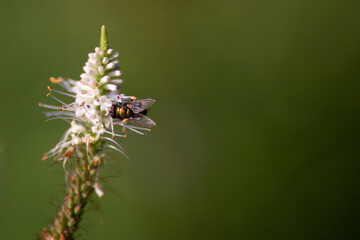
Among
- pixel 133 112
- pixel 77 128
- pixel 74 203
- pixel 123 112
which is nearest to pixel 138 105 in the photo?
pixel 133 112

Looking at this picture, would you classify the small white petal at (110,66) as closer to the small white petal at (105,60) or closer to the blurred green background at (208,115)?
the small white petal at (105,60)

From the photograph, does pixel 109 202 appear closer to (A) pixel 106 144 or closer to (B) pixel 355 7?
(A) pixel 106 144

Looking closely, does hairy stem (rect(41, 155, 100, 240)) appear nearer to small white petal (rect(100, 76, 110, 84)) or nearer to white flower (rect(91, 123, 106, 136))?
white flower (rect(91, 123, 106, 136))

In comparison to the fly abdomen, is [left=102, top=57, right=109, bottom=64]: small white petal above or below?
above

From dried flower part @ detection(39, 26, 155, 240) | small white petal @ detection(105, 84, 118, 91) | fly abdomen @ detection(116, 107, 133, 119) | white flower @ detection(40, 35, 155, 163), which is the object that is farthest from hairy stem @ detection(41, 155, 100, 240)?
small white petal @ detection(105, 84, 118, 91)

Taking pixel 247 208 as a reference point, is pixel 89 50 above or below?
above

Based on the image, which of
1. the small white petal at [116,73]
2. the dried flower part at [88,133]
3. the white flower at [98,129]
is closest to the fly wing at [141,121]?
the dried flower part at [88,133]

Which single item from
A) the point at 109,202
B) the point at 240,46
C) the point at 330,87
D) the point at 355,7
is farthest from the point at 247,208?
the point at 355,7

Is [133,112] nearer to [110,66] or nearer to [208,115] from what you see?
[110,66]
